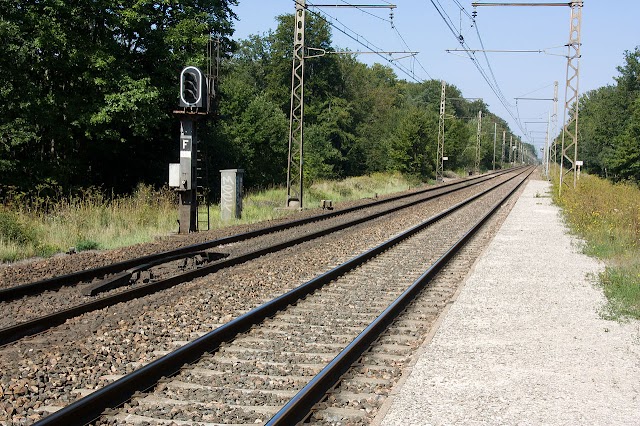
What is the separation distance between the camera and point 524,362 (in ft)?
21.3

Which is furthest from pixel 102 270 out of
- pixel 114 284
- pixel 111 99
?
pixel 111 99

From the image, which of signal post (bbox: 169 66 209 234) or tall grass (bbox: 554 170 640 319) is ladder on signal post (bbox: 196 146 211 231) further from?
tall grass (bbox: 554 170 640 319)

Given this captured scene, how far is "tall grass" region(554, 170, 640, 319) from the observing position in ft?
31.3

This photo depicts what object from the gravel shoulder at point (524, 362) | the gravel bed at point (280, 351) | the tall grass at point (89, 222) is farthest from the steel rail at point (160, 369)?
the tall grass at point (89, 222)

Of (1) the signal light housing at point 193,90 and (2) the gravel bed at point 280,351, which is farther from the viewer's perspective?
(1) the signal light housing at point 193,90

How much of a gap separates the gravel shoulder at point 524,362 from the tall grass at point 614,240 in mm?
331

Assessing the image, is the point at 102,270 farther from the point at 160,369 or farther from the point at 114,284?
the point at 160,369

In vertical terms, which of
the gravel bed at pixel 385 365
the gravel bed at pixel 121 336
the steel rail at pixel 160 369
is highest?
the steel rail at pixel 160 369

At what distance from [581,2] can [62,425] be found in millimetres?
28196

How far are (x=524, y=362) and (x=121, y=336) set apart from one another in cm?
420

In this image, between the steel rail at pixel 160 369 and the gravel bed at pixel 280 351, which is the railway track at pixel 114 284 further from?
the gravel bed at pixel 280 351

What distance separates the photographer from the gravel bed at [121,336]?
537 centimetres

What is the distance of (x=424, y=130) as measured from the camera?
194 feet

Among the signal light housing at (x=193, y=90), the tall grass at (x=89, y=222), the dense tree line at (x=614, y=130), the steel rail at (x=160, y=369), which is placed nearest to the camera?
the steel rail at (x=160, y=369)
